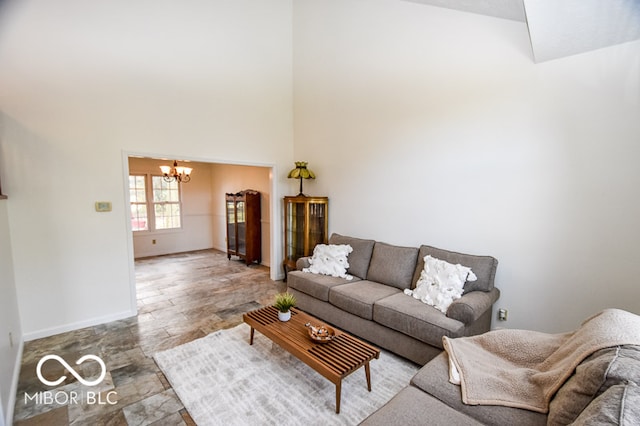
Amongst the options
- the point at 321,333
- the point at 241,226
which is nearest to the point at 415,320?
the point at 321,333

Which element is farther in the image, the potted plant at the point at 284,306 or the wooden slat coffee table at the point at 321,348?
the potted plant at the point at 284,306

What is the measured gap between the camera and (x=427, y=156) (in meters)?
3.30

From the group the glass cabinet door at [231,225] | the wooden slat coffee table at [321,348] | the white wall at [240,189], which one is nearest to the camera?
the wooden slat coffee table at [321,348]

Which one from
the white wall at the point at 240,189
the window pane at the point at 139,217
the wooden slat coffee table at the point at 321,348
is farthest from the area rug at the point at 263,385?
the window pane at the point at 139,217

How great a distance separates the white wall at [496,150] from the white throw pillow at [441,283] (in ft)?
1.33

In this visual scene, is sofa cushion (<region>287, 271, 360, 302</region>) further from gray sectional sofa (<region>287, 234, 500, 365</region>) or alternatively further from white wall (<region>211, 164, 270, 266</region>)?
white wall (<region>211, 164, 270, 266</region>)

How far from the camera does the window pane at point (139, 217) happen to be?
6547mm

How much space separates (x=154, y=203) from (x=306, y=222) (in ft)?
14.5

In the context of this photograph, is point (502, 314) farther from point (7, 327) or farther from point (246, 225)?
point (246, 225)

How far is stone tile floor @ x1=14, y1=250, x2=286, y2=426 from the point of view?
1973 mm

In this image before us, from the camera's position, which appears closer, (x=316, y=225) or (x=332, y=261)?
(x=332, y=261)

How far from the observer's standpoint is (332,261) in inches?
145

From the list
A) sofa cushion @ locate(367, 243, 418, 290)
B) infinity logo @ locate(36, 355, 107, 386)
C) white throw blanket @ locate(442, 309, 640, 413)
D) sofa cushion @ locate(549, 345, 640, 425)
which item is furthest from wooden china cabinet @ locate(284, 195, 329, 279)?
sofa cushion @ locate(549, 345, 640, 425)

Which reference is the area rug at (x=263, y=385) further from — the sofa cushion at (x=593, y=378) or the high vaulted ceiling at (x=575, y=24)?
the high vaulted ceiling at (x=575, y=24)
